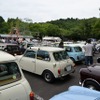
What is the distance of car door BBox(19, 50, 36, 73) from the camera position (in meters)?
8.03

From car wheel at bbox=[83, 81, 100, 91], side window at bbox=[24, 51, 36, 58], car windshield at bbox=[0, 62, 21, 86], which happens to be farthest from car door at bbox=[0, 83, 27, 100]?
side window at bbox=[24, 51, 36, 58]

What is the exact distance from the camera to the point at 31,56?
8.30 metres

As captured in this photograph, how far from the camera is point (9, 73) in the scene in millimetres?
3443

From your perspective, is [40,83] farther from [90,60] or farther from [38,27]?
[38,27]

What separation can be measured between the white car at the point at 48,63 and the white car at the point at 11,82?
369cm

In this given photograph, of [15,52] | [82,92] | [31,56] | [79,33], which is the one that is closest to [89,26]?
[79,33]

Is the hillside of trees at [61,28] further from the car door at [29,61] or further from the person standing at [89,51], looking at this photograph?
the car door at [29,61]

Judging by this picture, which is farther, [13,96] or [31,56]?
[31,56]

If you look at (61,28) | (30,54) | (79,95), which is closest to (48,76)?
(30,54)

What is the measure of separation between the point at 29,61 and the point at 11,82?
4.94 meters

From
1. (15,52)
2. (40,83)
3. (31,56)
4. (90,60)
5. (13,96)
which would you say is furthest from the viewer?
(15,52)

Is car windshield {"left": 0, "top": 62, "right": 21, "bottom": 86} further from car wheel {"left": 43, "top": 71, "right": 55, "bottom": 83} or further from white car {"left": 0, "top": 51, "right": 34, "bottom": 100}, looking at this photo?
car wheel {"left": 43, "top": 71, "right": 55, "bottom": 83}

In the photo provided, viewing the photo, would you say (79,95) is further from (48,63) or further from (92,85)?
(48,63)

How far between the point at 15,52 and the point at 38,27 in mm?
90905
